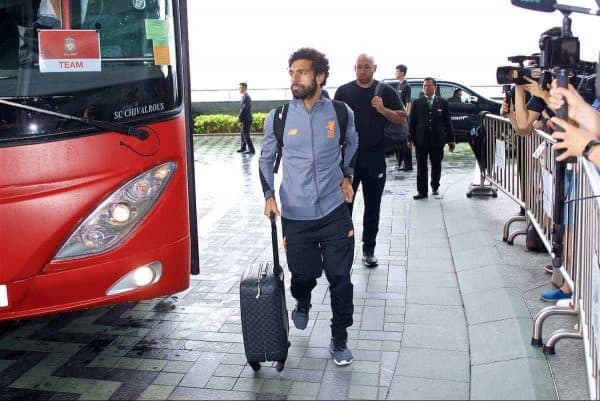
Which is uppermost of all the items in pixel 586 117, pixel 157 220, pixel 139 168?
pixel 586 117

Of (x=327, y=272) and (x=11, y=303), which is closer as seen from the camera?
(x=11, y=303)

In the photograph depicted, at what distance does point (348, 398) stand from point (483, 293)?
6.28 ft

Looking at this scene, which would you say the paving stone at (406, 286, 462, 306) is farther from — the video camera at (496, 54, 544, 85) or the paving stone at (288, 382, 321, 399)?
the video camera at (496, 54, 544, 85)

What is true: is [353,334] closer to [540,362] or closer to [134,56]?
[540,362]

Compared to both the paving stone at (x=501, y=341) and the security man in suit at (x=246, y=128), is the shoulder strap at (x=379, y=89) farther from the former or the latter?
the security man in suit at (x=246, y=128)

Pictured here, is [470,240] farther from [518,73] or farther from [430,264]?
[518,73]

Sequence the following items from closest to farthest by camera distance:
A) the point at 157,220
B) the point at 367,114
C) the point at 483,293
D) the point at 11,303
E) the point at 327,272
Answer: the point at 11,303, the point at 157,220, the point at 327,272, the point at 483,293, the point at 367,114

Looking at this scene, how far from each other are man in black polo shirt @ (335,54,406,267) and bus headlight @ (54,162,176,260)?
8.18 ft

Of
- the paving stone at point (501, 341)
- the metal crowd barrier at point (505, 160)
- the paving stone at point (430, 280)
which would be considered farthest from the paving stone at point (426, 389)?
the metal crowd barrier at point (505, 160)

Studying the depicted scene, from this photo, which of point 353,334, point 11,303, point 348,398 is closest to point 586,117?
point 348,398

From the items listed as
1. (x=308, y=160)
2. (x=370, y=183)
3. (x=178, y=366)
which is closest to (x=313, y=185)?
(x=308, y=160)

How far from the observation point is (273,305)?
414 cm

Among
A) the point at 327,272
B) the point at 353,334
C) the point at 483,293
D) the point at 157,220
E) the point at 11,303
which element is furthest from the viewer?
the point at 483,293

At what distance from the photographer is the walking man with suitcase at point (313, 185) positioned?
4.33 meters
